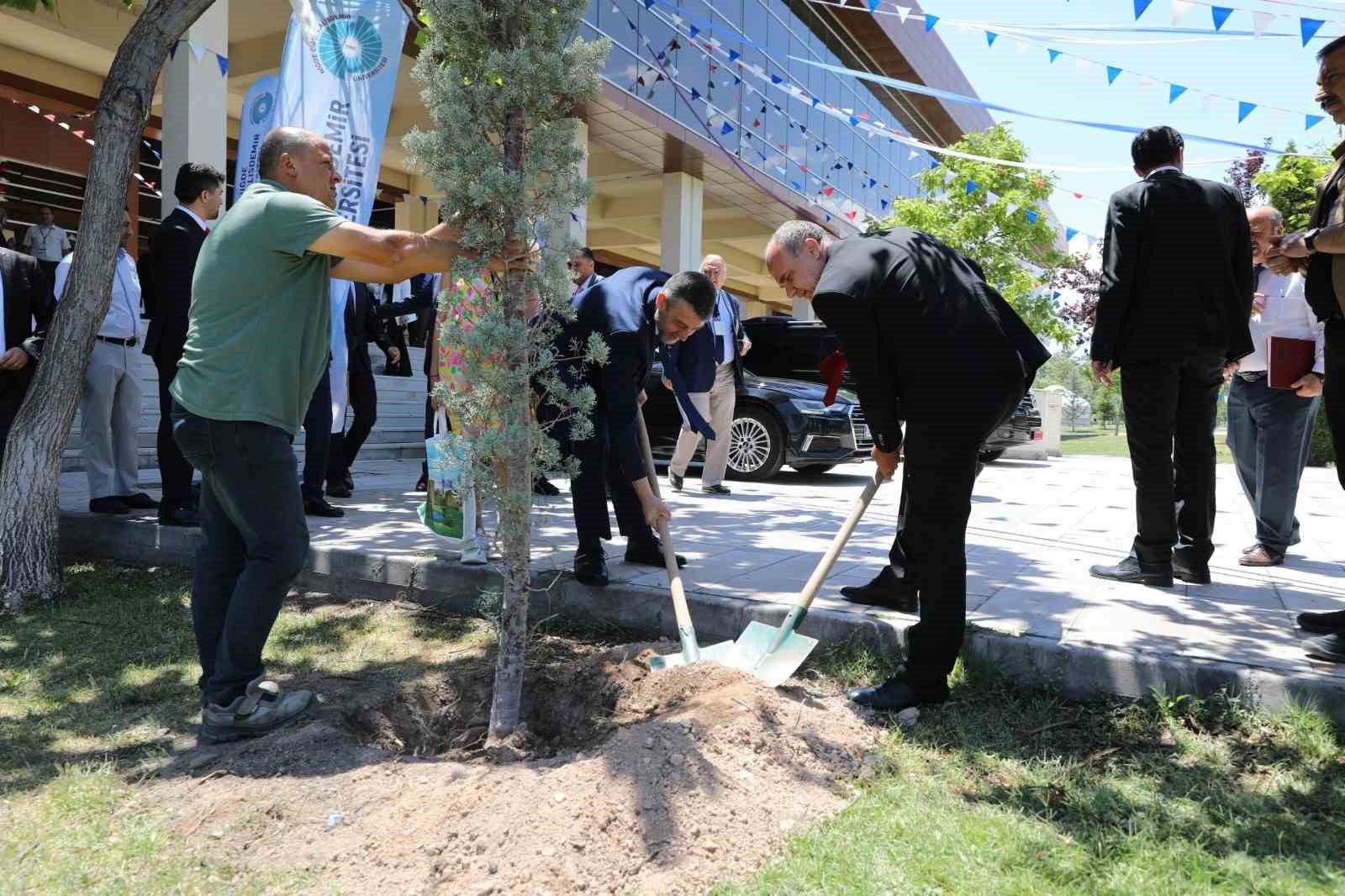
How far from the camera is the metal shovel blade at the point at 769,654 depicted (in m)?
3.27

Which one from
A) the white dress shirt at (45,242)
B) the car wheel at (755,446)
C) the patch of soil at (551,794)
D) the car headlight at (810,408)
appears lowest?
the patch of soil at (551,794)

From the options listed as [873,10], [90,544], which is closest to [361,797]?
[90,544]

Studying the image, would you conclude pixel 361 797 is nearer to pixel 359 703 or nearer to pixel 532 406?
pixel 359 703

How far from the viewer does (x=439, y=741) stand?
10.5 feet

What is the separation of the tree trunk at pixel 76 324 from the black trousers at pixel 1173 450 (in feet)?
16.8

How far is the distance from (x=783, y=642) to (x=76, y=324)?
3959mm

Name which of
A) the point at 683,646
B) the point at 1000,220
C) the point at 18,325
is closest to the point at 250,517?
the point at 683,646

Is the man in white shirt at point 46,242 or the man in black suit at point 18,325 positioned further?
the man in white shirt at point 46,242

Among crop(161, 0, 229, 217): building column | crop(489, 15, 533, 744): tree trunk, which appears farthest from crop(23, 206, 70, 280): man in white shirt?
crop(489, 15, 533, 744): tree trunk

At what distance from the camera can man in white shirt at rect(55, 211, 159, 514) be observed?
18.3ft

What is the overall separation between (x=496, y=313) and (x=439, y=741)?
5.09 feet

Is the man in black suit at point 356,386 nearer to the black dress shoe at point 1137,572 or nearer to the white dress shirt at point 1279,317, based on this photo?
the black dress shoe at point 1137,572

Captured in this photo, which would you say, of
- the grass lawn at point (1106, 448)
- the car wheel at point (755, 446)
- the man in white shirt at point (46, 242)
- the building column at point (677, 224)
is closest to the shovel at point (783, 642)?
the grass lawn at point (1106, 448)

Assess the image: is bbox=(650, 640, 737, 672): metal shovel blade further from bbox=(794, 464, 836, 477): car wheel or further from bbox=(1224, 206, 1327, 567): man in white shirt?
bbox=(794, 464, 836, 477): car wheel
